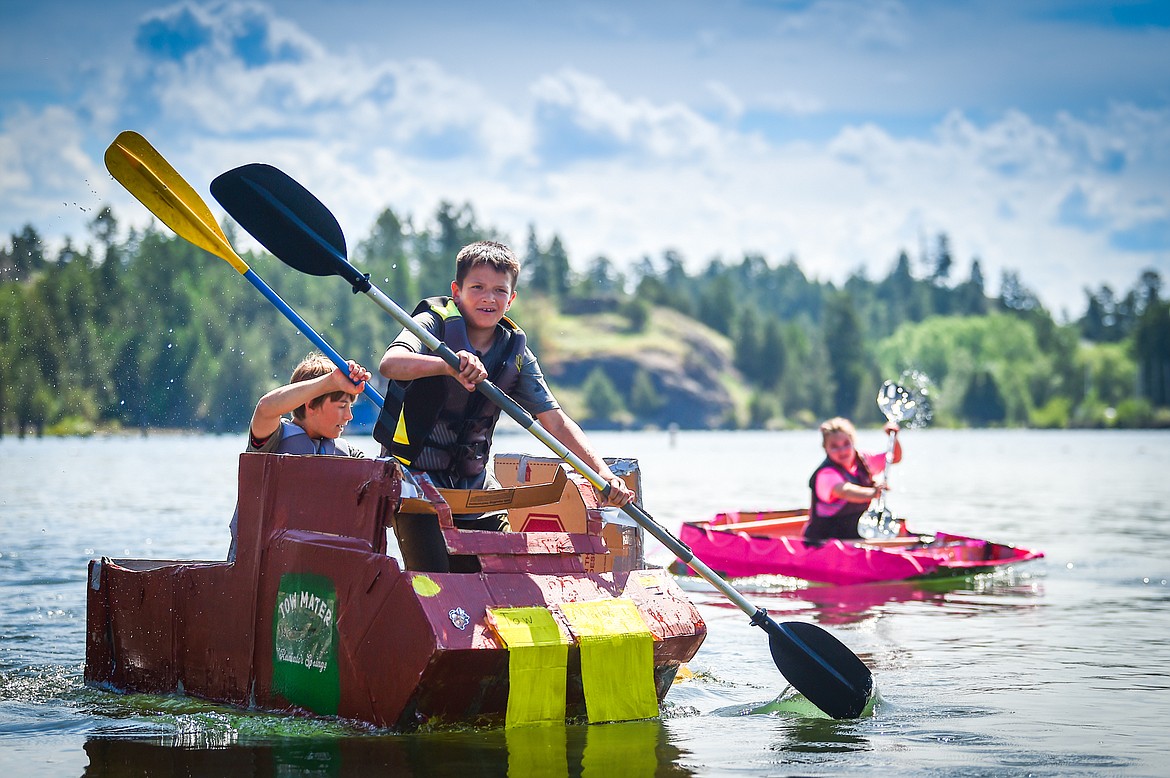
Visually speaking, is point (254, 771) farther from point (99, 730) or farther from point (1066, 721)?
point (1066, 721)

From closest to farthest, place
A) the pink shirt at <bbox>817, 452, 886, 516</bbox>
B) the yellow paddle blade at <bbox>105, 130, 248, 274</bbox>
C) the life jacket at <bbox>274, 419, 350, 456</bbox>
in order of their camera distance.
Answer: the life jacket at <bbox>274, 419, 350, 456</bbox> < the yellow paddle blade at <bbox>105, 130, 248, 274</bbox> < the pink shirt at <bbox>817, 452, 886, 516</bbox>

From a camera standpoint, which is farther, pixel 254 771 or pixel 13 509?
pixel 13 509

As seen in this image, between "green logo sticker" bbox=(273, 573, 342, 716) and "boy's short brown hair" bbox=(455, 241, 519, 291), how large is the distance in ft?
4.93

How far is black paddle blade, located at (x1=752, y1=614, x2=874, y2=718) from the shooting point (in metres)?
6.55

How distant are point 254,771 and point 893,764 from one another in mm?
2461

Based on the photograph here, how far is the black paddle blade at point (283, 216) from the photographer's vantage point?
6.35 meters

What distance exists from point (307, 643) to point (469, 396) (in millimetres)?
1288

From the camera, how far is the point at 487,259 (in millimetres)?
6164

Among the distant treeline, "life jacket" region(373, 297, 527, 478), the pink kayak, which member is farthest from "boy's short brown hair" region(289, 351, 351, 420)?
the distant treeline

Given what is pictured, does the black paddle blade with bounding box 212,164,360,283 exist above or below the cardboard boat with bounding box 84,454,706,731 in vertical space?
above

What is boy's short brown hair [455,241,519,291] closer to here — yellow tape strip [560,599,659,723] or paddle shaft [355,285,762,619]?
paddle shaft [355,285,762,619]

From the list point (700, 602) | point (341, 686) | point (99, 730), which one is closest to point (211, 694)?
point (99, 730)

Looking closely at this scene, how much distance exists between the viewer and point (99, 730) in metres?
6.03

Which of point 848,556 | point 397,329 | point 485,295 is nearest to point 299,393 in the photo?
point 485,295
